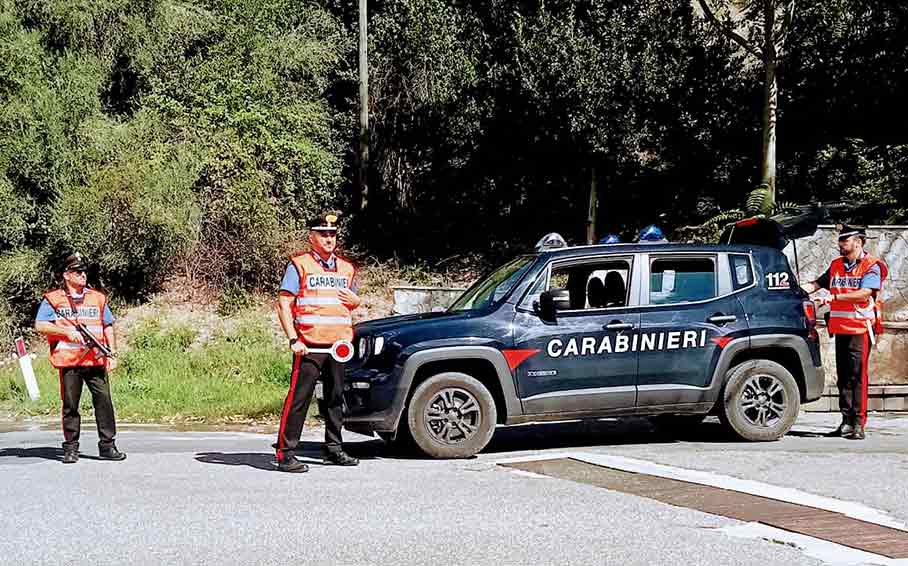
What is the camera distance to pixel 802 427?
37.3ft

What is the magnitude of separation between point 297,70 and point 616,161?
919 cm

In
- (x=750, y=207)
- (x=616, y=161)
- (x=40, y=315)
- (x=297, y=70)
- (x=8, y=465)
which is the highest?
(x=297, y=70)

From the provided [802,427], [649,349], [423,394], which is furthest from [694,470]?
[802,427]

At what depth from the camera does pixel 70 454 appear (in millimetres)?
9586

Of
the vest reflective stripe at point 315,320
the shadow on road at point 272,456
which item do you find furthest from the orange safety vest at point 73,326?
the vest reflective stripe at point 315,320

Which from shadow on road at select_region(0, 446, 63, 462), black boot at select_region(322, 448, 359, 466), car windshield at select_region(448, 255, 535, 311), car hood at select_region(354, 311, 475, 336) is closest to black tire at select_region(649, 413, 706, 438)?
car windshield at select_region(448, 255, 535, 311)

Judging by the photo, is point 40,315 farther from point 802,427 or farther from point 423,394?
point 802,427

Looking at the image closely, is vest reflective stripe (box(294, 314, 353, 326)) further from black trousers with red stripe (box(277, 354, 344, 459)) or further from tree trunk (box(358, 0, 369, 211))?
tree trunk (box(358, 0, 369, 211))

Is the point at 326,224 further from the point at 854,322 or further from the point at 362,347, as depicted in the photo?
the point at 854,322

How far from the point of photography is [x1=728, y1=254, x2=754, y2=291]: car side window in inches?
396

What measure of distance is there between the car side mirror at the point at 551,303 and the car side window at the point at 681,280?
0.90 m

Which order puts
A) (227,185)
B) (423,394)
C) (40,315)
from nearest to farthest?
1. (423,394)
2. (40,315)
3. (227,185)

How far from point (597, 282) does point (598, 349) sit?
729 mm

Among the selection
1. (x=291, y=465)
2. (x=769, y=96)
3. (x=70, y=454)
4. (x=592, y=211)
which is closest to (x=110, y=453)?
(x=70, y=454)
